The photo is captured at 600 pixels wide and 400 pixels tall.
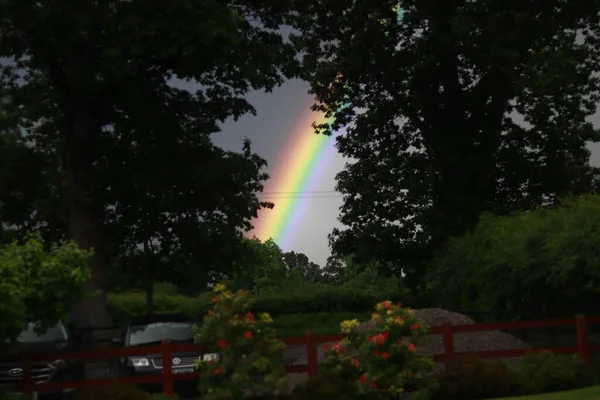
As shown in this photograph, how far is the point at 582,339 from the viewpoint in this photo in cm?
2028

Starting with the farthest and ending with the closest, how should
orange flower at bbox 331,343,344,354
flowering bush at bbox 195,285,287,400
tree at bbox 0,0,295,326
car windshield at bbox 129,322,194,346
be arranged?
tree at bbox 0,0,295,326, car windshield at bbox 129,322,194,346, orange flower at bbox 331,343,344,354, flowering bush at bbox 195,285,287,400

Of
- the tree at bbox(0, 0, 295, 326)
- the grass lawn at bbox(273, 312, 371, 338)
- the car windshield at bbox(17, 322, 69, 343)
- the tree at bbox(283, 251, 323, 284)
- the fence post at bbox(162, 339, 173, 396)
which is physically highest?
the tree at bbox(283, 251, 323, 284)

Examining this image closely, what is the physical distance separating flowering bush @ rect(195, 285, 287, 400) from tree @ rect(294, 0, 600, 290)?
69.0 ft

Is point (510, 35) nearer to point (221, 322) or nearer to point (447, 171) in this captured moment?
point (447, 171)

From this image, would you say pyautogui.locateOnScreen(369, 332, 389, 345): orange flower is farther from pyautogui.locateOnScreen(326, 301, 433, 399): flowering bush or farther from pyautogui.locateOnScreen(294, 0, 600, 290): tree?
pyautogui.locateOnScreen(294, 0, 600, 290): tree

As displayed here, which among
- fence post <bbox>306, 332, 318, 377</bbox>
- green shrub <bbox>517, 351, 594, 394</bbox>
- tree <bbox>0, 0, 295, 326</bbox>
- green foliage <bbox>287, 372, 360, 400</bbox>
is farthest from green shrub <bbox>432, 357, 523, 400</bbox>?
tree <bbox>0, 0, 295, 326</bbox>

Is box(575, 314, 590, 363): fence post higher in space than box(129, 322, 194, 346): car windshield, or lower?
lower

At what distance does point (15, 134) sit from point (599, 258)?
1806 centimetres

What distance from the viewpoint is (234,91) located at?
39.6 metres

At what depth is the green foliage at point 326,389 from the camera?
655 inches

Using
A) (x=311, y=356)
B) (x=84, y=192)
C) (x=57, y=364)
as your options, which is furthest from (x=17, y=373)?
(x=84, y=192)

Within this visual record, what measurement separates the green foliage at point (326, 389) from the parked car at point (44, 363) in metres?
4.27

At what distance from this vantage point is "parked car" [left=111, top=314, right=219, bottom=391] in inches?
835

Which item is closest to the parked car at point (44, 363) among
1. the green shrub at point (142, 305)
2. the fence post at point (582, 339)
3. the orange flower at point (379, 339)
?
the orange flower at point (379, 339)
